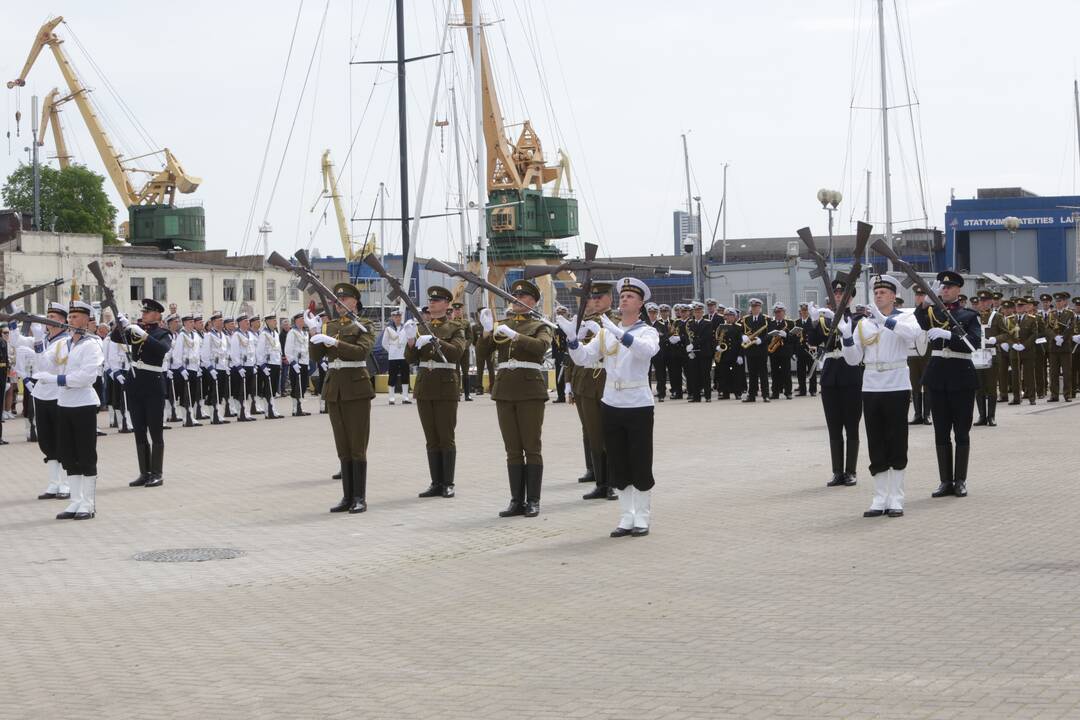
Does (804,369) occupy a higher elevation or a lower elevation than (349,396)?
lower

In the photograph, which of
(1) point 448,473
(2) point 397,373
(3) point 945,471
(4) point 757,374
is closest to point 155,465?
(1) point 448,473

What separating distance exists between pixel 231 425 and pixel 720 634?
20365mm

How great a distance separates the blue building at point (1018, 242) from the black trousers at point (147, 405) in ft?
179

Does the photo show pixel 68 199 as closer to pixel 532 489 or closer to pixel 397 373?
pixel 397 373

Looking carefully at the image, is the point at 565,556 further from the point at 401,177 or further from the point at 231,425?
the point at 401,177

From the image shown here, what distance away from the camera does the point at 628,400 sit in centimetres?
1146

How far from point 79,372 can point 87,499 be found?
1.24m

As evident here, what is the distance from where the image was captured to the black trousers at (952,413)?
13516 millimetres

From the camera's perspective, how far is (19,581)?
10.2 m

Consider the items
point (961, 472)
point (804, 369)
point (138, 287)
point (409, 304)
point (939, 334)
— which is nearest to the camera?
point (961, 472)

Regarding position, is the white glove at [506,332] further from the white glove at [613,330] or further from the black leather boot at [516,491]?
the white glove at [613,330]

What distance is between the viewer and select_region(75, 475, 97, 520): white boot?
1355cm

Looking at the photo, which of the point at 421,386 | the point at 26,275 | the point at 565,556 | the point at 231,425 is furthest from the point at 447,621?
the point at 26,275

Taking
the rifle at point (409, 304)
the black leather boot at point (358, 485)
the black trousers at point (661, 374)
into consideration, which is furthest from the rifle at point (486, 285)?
the black trousers at point (661, 374)
